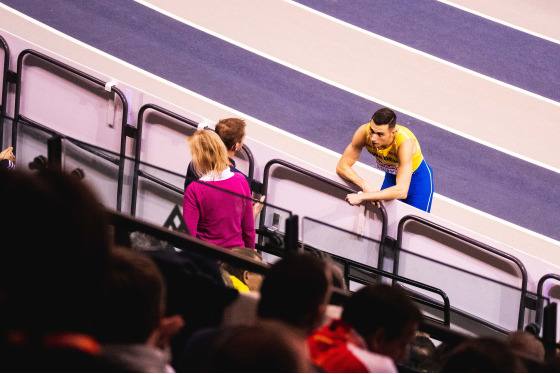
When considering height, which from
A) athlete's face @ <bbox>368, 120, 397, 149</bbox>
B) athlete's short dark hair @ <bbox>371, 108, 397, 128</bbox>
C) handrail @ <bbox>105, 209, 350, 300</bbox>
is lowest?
athlete's face @ <bbox>368, 120, 397, 149</bbox>

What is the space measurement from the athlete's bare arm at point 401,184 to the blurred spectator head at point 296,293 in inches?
163

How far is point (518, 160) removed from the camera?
9.88m

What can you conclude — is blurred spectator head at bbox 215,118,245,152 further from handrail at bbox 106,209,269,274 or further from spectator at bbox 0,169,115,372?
spectator at bbox 0,169,115,372

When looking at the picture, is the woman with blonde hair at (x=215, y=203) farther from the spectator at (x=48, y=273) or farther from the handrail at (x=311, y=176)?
the spectator at (x=48, y=273)

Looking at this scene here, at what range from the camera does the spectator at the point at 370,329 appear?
2959 millimetres

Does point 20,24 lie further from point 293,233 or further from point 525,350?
point 525,350

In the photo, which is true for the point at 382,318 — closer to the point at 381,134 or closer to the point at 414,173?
the point at 381,134

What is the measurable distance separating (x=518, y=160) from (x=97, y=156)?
6.54 metres

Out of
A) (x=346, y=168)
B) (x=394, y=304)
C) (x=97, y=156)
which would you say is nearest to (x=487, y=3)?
(x=346, y=168)

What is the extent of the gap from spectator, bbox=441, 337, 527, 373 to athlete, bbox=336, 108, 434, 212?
413cm

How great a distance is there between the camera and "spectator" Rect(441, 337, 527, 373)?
278 cm

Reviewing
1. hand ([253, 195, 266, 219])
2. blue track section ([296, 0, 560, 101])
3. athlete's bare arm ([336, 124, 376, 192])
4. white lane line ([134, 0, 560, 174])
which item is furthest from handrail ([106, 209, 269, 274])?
blue track section ([296, 0, 560, 101])

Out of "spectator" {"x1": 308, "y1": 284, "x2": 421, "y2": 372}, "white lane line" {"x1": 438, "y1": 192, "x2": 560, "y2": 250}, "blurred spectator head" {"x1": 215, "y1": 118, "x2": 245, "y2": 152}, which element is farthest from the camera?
"white lane line" {"x1": 438, "y1": 192, "x2": 560, "y2": 250}

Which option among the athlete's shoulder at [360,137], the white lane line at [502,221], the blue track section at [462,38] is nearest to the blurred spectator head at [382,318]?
the athlete's shoulder at [360,137]
